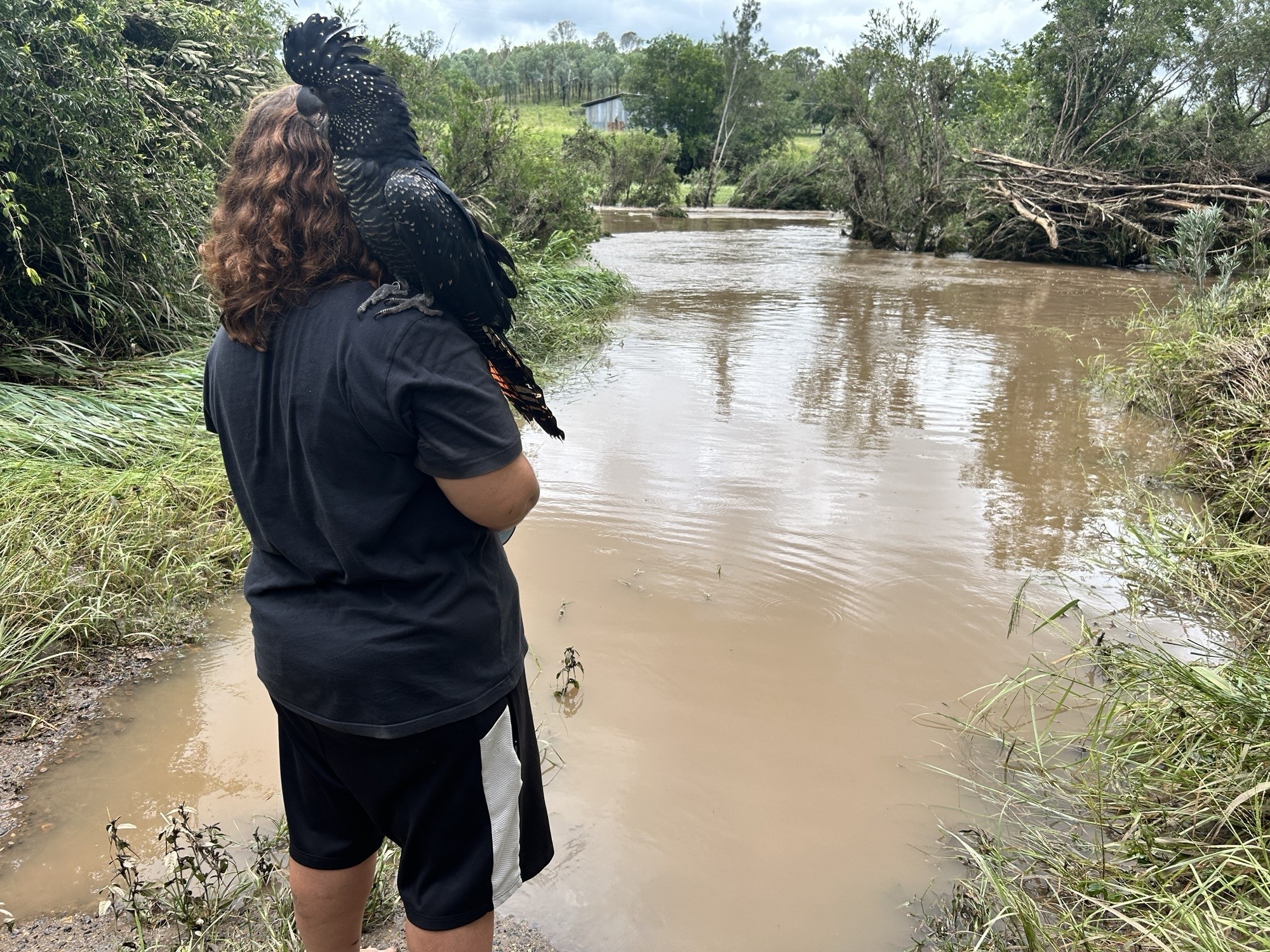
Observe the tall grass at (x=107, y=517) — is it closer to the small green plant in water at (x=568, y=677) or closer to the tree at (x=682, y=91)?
the small green plant in water at (x=568, y=677)

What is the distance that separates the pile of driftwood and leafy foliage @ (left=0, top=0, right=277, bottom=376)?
40.6ft

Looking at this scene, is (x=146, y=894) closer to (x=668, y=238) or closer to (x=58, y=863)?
(x=58, y=863)

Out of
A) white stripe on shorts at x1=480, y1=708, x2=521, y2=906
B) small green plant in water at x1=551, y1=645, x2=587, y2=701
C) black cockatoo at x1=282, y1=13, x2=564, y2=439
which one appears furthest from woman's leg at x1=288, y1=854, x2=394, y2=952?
small green plant in water at x1=551, y1=645, x2=587, y2=701

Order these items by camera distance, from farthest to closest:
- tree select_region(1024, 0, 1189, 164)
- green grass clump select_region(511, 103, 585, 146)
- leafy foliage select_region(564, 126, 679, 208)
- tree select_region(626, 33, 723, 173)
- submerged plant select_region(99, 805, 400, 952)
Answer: green grass clump select_region(511, 103, 585, 146) < tree select_region(626, 33, 723, 173) < leafy foliage select_region(564, 126, 679, 208) < tree select_region(1024, 0, 1189, 164) < submerged plant select_region(99, 805, 400, 952)

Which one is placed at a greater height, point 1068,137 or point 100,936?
point 1068,137

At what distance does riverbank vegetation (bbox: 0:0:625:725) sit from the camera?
9.78ft

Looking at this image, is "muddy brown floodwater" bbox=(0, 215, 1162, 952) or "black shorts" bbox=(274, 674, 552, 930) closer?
"black shorts" bbox=(274, 674, 552, 930)

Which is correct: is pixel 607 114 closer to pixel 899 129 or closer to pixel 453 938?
pixel 899 129

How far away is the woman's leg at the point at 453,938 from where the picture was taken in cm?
132

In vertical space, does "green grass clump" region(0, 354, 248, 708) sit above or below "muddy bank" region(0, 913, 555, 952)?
above

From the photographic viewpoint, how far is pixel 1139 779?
81.7 inches

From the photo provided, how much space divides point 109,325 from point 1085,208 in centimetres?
1435

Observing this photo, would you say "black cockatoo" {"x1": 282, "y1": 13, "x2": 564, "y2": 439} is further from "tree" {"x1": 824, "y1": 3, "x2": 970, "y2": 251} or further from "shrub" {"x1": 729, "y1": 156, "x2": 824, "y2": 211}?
"shrub" {"x1": 729, "y1": 156, "x2": 824, "y2": 211}

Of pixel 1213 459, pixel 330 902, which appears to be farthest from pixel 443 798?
pixel 1213 459
